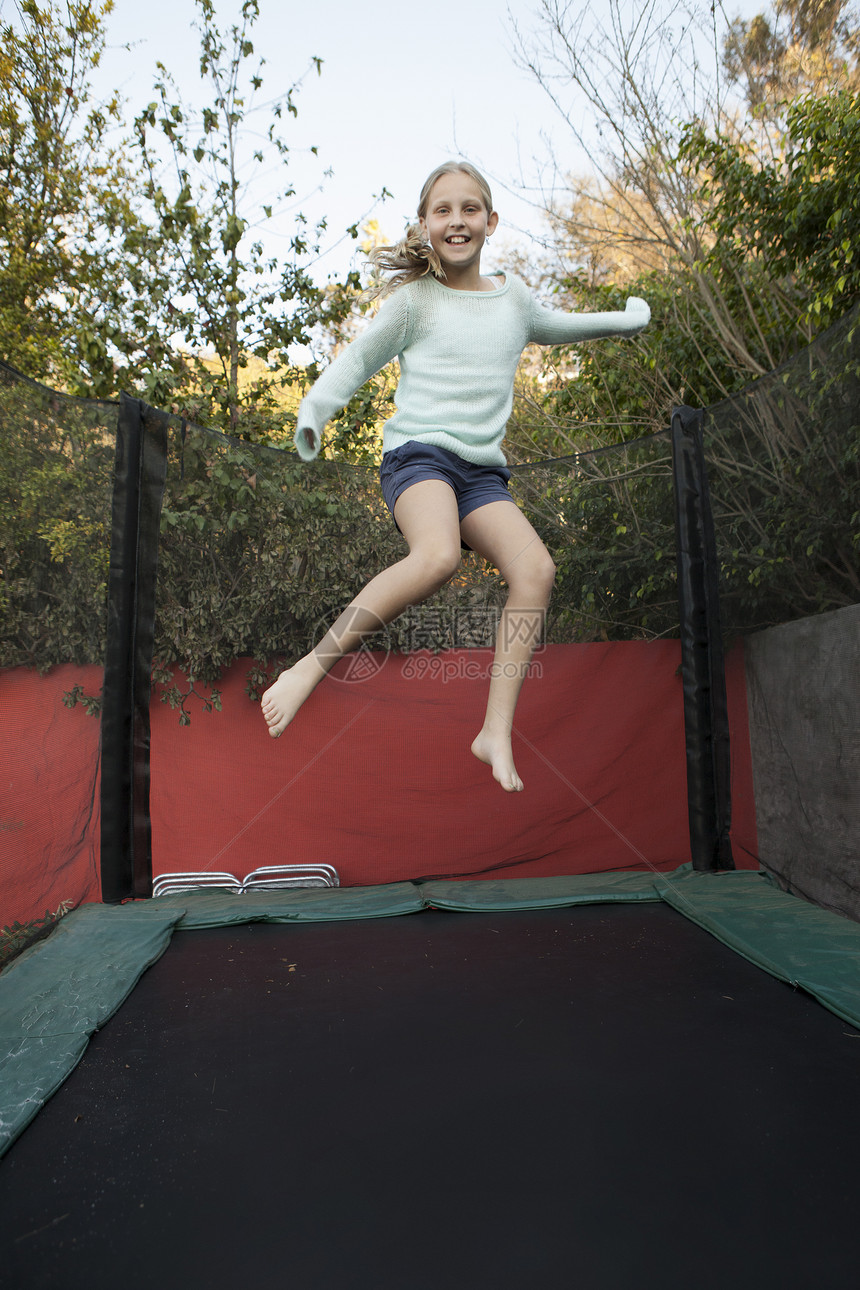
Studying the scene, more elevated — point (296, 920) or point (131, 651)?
point (131, 651)

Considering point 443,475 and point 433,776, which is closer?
point 443,475

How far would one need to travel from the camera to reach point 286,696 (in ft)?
4.45

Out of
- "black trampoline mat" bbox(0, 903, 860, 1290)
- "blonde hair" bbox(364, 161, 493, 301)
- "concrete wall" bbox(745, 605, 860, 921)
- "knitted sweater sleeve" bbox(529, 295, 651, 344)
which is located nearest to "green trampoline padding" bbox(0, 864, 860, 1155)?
"black trampoline mat" bbox(0, 903, 860, 1290)

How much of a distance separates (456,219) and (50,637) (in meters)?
1.26

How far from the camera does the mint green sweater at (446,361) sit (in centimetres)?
152

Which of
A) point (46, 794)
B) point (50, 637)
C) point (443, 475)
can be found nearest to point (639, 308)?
point (443, 475)

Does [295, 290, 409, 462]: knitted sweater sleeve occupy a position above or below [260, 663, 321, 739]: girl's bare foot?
above

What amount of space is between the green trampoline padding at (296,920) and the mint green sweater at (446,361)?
102cm

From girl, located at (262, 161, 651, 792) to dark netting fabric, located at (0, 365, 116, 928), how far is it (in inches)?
28.6

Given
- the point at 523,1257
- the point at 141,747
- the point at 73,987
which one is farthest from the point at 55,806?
the point at 523,1257

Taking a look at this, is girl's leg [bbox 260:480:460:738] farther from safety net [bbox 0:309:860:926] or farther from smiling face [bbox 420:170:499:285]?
safety net [bbox 0:309:860:926]

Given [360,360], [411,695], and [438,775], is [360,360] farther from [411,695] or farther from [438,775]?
[438,775]

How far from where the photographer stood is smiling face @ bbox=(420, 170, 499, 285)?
4.86ft

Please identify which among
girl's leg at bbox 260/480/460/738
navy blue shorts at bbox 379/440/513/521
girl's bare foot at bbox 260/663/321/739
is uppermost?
navy blue shorts at bbox 379/440/513/521
